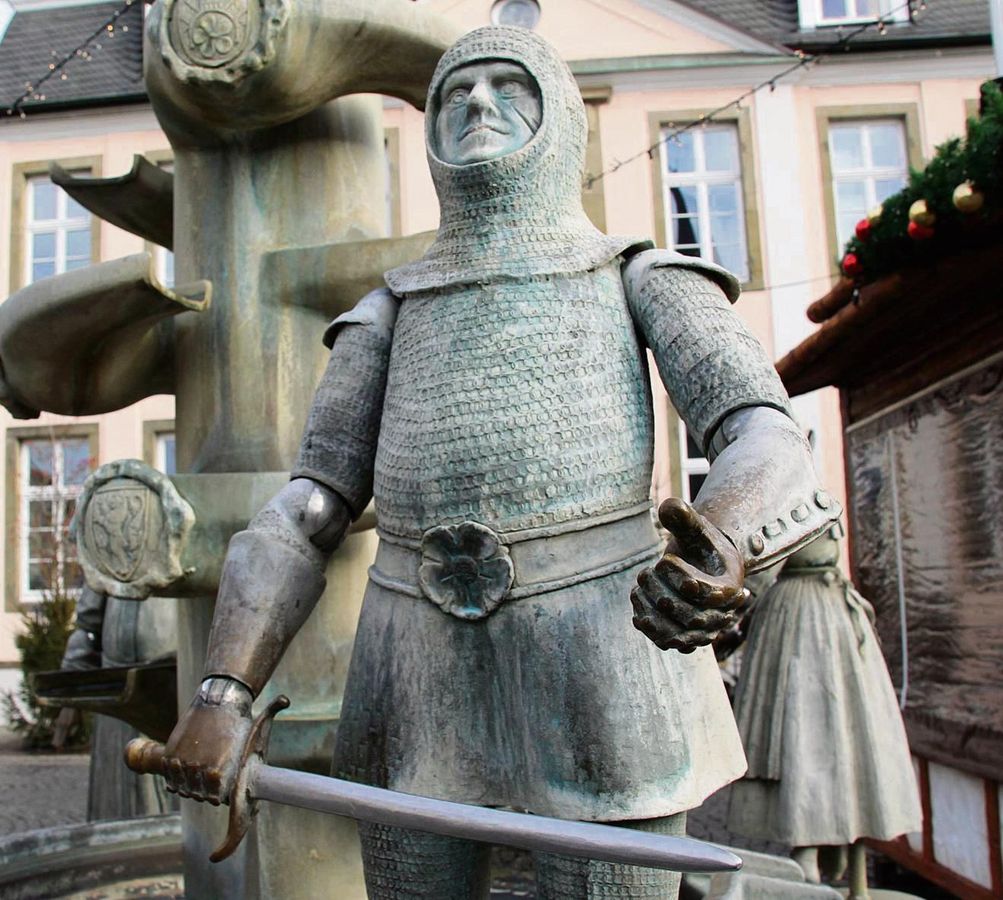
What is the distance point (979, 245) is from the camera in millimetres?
3734

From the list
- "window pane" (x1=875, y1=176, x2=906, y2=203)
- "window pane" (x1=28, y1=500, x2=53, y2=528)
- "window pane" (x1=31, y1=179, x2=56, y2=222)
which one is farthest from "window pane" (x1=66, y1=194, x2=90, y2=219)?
"window pane" (x1=875, y1=176, x2=906, y2=203)

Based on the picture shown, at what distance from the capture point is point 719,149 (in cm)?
1309

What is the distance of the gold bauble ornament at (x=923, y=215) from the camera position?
3678 millimetres

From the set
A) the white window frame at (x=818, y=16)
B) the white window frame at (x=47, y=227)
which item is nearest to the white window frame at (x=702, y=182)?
the white window frame at (x=818, y=16)

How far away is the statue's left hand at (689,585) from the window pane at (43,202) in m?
14.4

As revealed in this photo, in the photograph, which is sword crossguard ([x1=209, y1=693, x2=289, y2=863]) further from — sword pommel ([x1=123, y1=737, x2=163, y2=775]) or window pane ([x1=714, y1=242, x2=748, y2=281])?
window pane ([x1=714, y1=242, x2=748, y2=281])

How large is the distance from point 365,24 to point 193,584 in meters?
1.35

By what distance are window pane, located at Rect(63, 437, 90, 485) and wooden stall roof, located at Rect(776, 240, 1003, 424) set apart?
10034 mm

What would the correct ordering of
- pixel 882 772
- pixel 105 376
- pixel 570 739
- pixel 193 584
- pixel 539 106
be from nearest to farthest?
pixel 570 739, pixel 539 106, pixel 193 584, pixel 105 376, pixel 882 772

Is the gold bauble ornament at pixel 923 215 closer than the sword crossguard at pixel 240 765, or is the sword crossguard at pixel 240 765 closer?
the sword crossguard at pixel 240 765

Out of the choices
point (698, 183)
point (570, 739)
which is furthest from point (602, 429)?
point (698, 183)

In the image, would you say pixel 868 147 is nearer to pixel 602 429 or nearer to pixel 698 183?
pixel 698 183

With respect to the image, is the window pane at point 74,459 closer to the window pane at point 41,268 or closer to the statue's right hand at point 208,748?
the window pane at point 41,268

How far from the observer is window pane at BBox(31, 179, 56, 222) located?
46.3 feet
